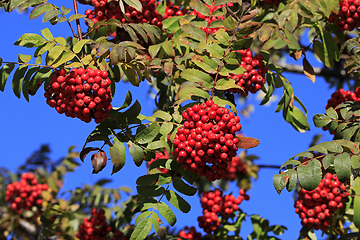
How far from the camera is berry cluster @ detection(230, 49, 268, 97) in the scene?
3047 millimetres

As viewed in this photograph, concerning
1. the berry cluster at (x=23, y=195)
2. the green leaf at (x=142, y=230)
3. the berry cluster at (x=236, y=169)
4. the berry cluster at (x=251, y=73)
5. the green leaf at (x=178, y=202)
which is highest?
the berry cluster at (x=236, y=169)

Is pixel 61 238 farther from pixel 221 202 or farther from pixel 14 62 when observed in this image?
pixel 14 62

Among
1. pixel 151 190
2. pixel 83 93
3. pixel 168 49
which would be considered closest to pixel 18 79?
pixel 83 93

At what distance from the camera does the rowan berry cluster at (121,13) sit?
3.29 metres

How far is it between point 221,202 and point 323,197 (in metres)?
1.18

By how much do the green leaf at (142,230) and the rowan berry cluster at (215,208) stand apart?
1499 mm

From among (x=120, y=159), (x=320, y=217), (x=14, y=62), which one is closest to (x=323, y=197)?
(x=320, y=217)

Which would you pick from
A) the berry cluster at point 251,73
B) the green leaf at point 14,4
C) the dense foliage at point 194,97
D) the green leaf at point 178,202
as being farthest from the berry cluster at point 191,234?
the green leaf at point 14,4

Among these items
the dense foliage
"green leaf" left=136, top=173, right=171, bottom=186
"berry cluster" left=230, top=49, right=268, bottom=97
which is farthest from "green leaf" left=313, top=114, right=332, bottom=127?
"green leaf" left=136, top=173, right=171, bottom=186

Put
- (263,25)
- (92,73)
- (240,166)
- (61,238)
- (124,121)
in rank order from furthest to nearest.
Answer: (240,166) < (61,238) < (263,25) < (124,121) < (92,73)

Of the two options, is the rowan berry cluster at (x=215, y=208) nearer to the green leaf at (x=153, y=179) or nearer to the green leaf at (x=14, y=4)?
the green leaf at (x=153, y=179)

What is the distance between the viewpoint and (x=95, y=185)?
5.35m

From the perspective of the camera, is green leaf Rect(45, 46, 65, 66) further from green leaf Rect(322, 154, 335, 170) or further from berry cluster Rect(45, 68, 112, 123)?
green leaf Rect(322, 154, 335, 170)

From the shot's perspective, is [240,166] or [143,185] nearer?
[143,185]
